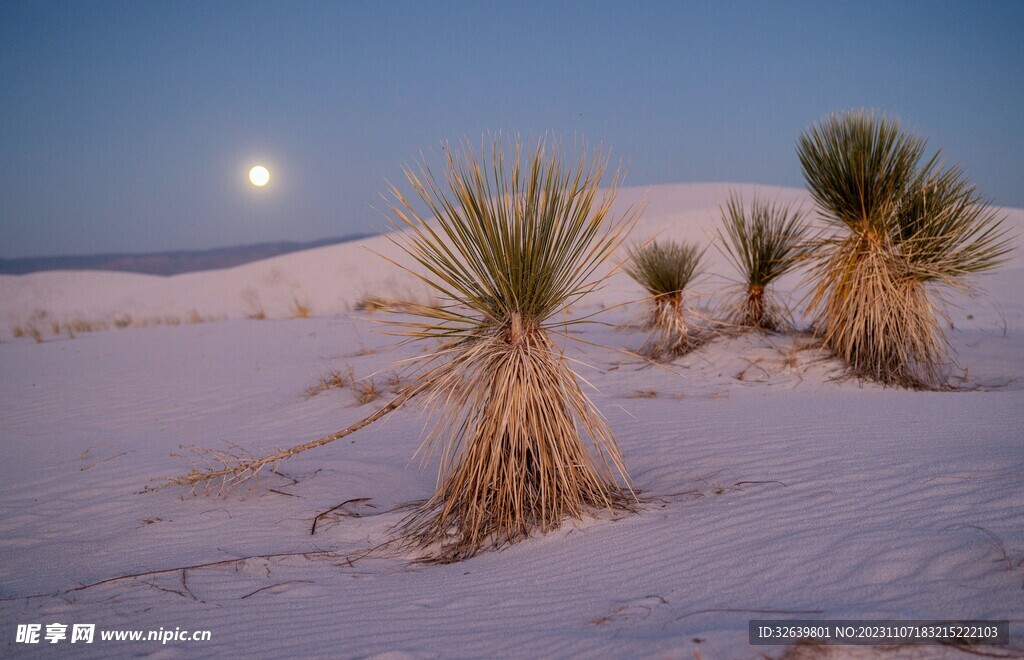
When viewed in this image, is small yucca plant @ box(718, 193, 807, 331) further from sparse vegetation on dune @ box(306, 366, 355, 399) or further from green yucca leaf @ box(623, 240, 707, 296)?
sparse vegetation on dune @ box(306, 366, 355, 399)

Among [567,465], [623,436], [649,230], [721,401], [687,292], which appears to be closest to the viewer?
[567,465]

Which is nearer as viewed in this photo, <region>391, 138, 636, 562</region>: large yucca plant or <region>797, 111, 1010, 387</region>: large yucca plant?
<region>391, 138, 636, 562</region>: large yucca plant

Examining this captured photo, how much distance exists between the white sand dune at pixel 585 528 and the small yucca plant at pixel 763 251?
0.50 m

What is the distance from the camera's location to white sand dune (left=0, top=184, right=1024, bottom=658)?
288 cm

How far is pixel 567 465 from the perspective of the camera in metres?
4.20

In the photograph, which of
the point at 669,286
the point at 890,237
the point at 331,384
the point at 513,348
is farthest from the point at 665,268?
the point at 513,348

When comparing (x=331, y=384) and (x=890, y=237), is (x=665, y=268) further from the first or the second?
(x=331, y=384)

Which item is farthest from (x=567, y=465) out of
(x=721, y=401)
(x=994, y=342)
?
(x=994, y=342)

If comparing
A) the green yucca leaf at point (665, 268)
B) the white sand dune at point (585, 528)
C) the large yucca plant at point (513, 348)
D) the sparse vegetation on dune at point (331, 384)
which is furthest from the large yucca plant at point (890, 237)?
Result: the sparse vegetation on dune at point (331, 384)

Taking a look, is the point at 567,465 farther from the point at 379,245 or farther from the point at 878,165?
the point at 379,245

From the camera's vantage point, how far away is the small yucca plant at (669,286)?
32.3 feet

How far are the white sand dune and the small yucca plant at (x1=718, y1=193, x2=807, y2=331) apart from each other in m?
0.50

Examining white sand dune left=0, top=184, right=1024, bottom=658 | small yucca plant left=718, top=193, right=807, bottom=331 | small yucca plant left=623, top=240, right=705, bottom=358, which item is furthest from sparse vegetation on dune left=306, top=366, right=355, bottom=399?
small yucca plant left=718, top=193, right=807, bottom=331

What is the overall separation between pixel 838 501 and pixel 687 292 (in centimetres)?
698
